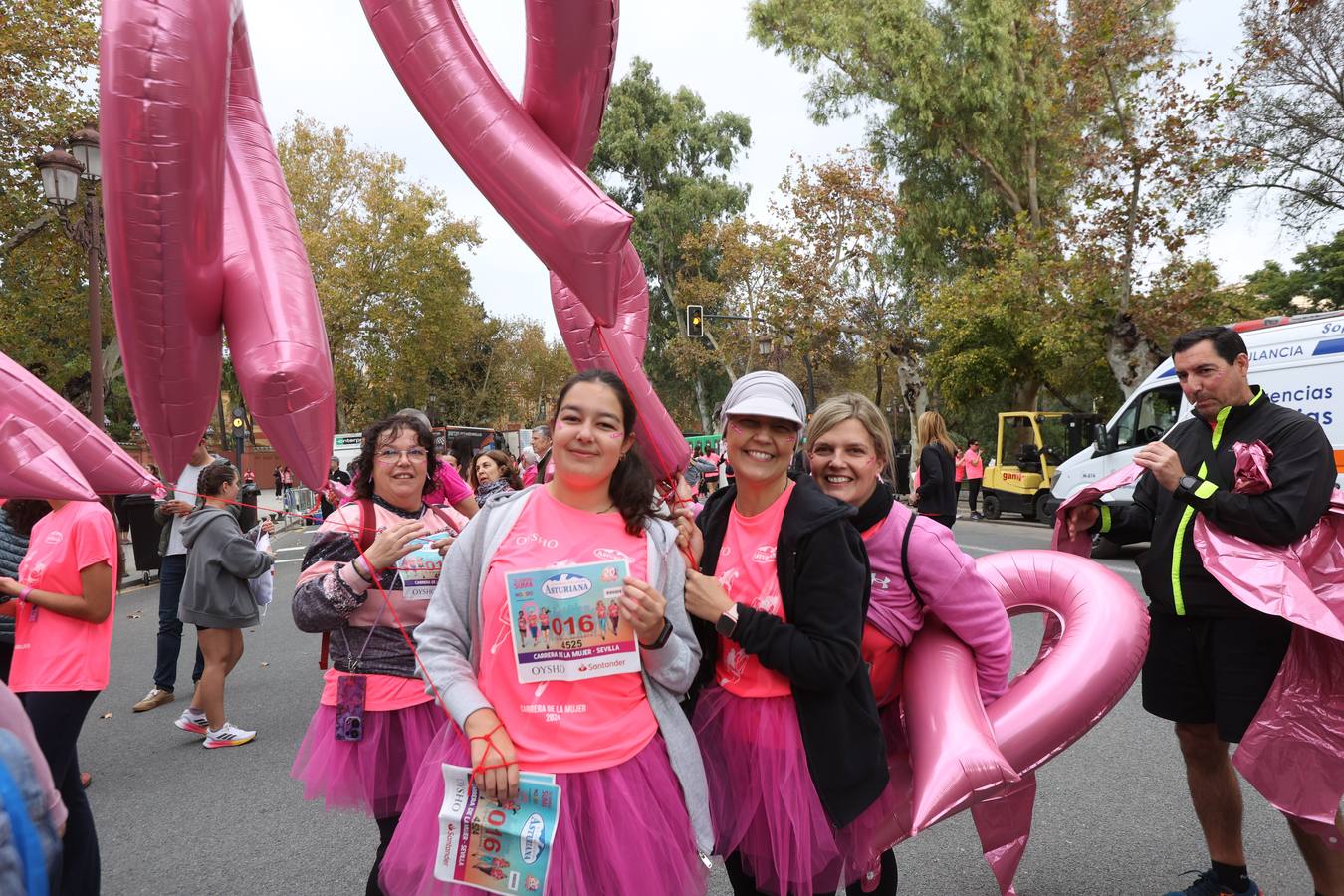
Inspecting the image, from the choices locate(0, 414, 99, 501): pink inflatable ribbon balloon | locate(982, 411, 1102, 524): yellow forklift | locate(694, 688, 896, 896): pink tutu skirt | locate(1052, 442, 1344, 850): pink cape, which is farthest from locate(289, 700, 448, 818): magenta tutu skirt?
locate(982, 411, 1102, 524): yellow forklift

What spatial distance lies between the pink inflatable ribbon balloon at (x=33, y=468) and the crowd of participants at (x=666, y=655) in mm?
287

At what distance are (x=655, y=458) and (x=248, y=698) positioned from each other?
495 cm

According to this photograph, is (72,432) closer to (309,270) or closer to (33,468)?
(33,468)

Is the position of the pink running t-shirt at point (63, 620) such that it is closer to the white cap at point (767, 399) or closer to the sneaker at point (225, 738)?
the sneaker at point (225, 738)

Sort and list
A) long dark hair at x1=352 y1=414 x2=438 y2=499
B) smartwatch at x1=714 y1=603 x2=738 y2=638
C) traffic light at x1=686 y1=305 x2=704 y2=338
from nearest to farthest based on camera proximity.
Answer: smartwatch at x1=714 y1=603 x2=738 y2=638 → long dark hair at x1=352 y1=414 x2=438 y2=499 → traffic light at x1=686 y1=305 x2=704 y2=338

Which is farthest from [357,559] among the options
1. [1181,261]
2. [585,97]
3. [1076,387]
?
[1076,387]

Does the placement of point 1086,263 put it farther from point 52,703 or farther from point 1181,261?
point 52,703

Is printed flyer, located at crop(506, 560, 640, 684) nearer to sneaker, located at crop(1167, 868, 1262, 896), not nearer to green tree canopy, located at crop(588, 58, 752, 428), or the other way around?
sneaker, located at crop(1167, 868, 1262, 896)

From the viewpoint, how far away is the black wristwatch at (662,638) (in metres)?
1.71

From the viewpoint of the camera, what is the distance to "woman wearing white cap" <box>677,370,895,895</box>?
1.80 meters

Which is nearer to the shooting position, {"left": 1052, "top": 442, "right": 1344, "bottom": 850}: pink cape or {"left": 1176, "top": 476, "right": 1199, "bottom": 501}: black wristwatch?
{"left": 1052, "top": 442, "right": 1344, "bottom": 850}: pink cape

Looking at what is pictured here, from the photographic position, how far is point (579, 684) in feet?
5.64

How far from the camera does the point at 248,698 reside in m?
5.77

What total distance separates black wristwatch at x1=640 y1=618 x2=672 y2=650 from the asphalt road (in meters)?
0.48
